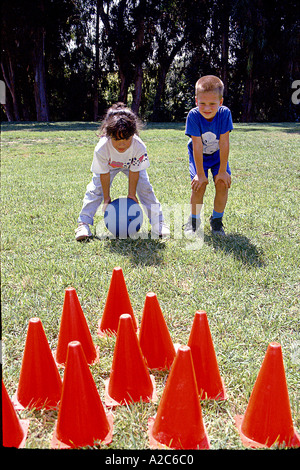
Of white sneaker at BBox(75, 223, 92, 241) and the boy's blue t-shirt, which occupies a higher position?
the boy's blue t-shirt

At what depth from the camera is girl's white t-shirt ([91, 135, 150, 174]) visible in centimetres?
405

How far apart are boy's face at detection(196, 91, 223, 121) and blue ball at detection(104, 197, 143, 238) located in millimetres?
1172

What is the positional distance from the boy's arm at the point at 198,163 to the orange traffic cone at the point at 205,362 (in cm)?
232

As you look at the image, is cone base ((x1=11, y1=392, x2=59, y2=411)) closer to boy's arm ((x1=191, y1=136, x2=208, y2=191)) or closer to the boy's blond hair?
boy's arm ((x1=191, y1=136, x2=208, y2=191))

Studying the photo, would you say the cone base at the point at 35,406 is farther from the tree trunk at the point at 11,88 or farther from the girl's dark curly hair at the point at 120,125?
the tree trunk at the point at 11,88

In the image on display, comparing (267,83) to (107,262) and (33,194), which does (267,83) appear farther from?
(107,262)

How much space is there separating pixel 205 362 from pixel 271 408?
1.26 ft

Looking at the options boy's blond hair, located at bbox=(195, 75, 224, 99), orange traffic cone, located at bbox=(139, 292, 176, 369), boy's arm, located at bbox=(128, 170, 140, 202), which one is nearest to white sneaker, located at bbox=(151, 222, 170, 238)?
boy's arm, located at bbox=(128, 170, 140, 202)

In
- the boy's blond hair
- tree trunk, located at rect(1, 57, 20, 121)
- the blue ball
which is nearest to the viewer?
the boy's blond hair

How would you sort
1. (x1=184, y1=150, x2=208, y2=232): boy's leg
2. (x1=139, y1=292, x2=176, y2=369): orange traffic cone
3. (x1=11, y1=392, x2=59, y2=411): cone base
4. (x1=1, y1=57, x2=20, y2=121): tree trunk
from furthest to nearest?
(x1=1, y1=57, x2=20, y2=121): tree trunk, (x1=184, y1=150, x2=208, y2=232): boy's leg, (x1=139, y1=292, x2=176, y2=369): orange traffic cone, (x1=11, y1=392, x2=59, y2=411): cone base

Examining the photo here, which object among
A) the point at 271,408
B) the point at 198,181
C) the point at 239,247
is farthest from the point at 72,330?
the point at 198,181

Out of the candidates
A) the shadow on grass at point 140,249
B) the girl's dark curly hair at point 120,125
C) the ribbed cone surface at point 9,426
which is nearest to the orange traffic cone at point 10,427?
the ribbed cone surface at point 9,426

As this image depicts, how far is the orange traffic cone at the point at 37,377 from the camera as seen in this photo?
1906mm

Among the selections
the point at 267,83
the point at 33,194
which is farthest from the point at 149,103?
the point at 33,194
